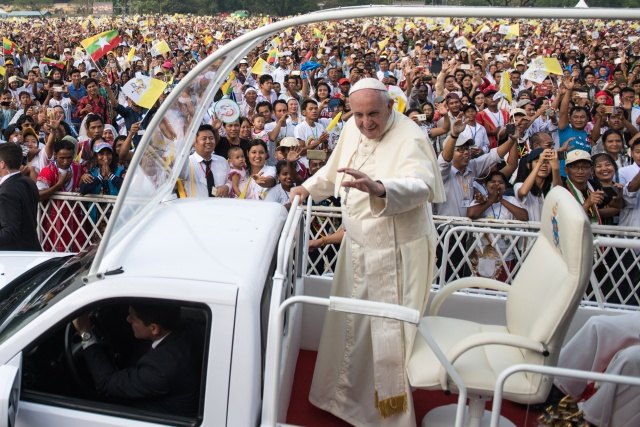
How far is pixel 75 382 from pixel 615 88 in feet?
39.1

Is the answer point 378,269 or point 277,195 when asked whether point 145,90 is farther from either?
point 378,269

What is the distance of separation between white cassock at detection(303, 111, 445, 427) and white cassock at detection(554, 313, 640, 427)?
2.57 feet

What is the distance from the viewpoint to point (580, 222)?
2.50 meters

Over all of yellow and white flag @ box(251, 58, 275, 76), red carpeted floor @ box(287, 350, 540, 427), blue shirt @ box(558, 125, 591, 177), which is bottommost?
red carpeted floor @ box(287, 350, 540, 427)

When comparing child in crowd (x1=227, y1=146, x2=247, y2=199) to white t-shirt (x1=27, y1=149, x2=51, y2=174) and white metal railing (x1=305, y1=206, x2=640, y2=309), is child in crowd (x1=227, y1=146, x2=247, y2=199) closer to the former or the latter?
white metal railing (x1=305, y1=206, x2=640, y2=309)

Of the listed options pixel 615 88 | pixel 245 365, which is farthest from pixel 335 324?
pixel 615 88

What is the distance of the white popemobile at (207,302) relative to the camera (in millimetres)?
2322

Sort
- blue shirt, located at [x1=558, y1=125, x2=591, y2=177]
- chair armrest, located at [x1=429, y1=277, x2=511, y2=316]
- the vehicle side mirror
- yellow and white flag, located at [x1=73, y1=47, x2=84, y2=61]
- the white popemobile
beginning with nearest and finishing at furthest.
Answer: the vehicle side mirror
the white popemobile
chair armrest, located at [x1=429, y1=277, x2=511, y2=316]
blue shirt, located at [x1=558, y1=125, x2=591, y2=177]
yellow and white flag, located at [x1=73, y1=47, x2=84, y2=61]

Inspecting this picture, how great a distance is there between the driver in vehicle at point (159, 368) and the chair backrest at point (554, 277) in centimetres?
144

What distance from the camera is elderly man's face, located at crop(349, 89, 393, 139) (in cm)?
314

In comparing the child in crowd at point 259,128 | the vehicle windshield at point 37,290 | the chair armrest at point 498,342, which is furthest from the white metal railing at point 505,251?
the child in crowd at point 259,128

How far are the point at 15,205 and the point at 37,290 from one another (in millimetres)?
1854

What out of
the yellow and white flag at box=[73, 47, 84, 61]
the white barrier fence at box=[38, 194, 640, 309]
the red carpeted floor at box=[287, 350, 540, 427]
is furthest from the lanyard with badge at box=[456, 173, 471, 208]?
the yellow and white flag at box=[73, 47, 84, 61]

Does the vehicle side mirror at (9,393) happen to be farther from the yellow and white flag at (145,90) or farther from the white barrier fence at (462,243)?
the yellow and white flag at (145,90)
